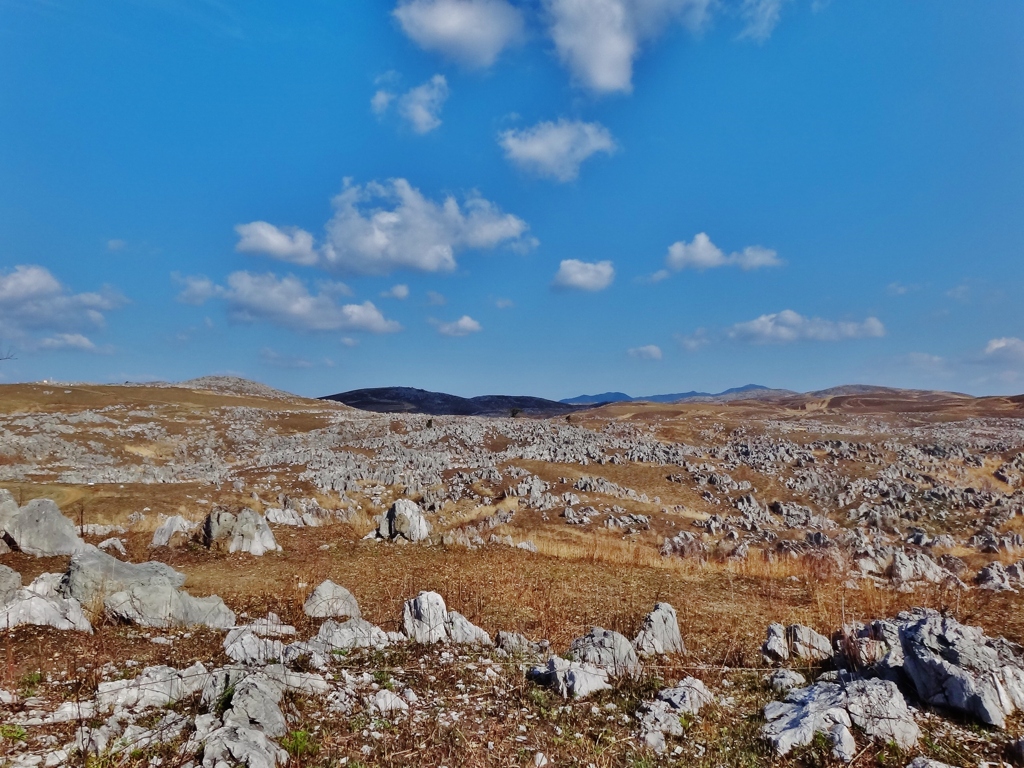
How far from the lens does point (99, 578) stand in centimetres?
940

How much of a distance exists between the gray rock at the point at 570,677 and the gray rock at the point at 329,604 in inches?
156

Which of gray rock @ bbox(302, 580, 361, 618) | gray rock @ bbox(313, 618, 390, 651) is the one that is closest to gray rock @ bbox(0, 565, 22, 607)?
gray rock @ bbox(302, 580, 361, 618)

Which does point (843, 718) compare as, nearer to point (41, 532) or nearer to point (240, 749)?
point (240, 749)

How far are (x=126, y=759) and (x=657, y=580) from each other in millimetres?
11905

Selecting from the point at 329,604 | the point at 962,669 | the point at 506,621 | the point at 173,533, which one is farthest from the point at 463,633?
the point at 173,533

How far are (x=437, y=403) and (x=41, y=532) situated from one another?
418 feet

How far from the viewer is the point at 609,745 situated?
19.7 feet

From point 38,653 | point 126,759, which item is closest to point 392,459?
point 38,653

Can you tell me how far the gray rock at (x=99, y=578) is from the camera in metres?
9.27

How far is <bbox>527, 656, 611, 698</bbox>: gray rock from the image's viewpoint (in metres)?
7.10

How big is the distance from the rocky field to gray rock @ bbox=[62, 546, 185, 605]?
4cm

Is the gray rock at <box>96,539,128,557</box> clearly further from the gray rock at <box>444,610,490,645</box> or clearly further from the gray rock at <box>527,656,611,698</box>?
the gray rock at <box>527,656,611,698</box>

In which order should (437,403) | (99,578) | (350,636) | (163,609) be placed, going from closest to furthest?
(350,636)
(163,609)
(99,578)
(437,403)

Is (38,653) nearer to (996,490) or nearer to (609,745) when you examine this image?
(609,745)
